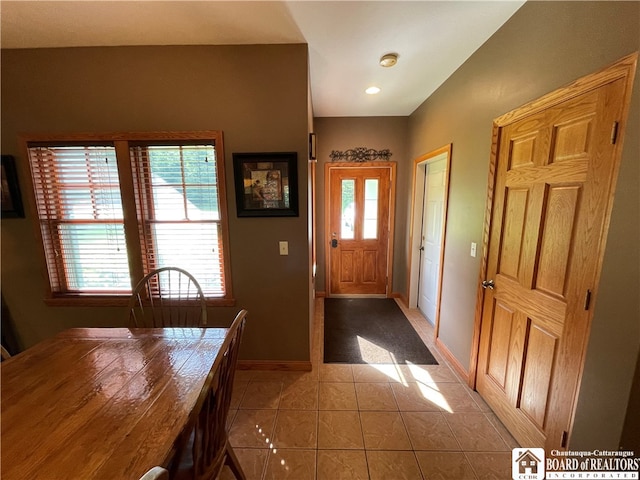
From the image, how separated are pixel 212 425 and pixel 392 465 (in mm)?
1086

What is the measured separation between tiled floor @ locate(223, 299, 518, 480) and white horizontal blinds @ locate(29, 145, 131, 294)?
1.49 meters

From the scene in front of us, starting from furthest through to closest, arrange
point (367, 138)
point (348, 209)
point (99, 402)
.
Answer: point (348, 209)
point (367, 138)
point (99, 402)

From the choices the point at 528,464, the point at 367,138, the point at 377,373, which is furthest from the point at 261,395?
the point at 367,138

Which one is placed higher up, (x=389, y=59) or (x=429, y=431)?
(x=389, y=59)

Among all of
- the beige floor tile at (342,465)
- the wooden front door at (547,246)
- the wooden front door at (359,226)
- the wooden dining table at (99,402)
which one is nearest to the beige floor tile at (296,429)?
the beige floor tile at (342,465)

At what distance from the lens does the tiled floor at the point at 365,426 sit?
134cm

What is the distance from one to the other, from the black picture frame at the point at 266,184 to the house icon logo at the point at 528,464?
80.0 inches

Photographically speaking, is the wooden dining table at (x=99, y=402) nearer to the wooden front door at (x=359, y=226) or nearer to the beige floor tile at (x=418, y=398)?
the beige floor tile at (x=418, y=398)

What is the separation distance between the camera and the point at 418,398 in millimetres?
1829

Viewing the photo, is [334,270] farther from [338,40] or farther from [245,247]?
[338,40]

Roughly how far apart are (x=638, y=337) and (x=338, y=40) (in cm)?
220

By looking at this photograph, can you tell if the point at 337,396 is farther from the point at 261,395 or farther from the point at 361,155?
the point at 361,155

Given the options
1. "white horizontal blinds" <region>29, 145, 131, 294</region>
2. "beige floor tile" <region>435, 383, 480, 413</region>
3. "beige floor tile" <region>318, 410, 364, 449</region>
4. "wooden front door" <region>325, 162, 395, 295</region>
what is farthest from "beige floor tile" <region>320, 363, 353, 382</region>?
"white horizontal blinds" <region>29, 145, 131, 294</region>

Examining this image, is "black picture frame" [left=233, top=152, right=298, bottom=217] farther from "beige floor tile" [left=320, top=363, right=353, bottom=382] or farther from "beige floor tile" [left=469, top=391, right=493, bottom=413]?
"beige floor tile" [left=469, top=391, right=493, bottom=413]
